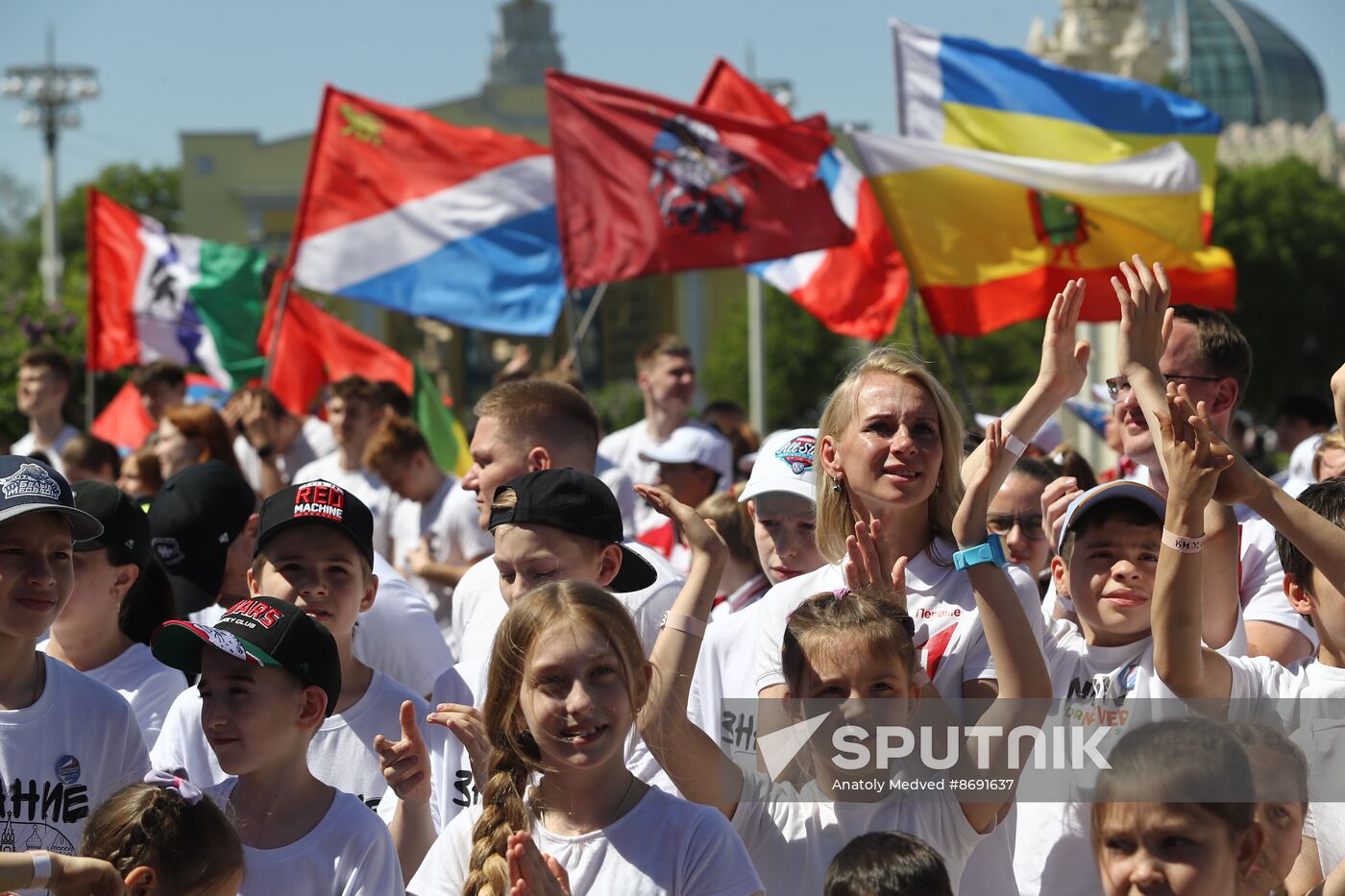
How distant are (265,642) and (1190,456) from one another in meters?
2.01

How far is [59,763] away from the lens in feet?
11.9

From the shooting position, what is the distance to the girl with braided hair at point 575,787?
122 inches


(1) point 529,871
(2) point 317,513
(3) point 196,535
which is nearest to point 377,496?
(3) point 196,535

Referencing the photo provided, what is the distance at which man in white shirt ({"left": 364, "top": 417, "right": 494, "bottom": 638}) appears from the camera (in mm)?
7262

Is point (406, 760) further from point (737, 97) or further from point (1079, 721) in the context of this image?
point (737, 97)

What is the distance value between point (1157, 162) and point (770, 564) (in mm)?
5563

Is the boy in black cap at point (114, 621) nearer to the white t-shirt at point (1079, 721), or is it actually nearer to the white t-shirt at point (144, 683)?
the white t-shirt at point (144, 683)

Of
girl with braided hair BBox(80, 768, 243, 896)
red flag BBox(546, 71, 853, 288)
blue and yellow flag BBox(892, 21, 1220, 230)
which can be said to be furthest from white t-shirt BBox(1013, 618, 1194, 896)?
blue and yellow flag BBox(892, 21, 1220, 230)

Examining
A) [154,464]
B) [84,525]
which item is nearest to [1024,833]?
[84,525]

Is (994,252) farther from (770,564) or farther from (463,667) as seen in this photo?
(463,667)

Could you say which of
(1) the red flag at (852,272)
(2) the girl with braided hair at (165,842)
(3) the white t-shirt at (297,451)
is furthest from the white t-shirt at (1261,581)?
(3) the white t-shirt at (297,451)

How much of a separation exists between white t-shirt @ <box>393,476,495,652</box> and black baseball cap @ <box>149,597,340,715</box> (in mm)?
3252

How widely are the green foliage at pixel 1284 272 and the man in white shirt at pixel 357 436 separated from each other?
4161 centimetres

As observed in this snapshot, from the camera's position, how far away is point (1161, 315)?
4.01 m
